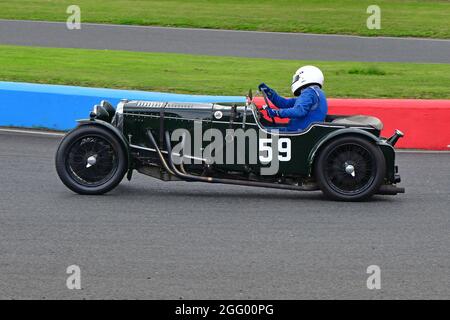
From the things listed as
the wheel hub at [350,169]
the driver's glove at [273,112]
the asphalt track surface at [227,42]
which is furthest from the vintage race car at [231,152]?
the asphalt track surface at [227,42]

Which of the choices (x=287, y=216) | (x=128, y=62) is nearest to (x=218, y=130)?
(x=287, y=216)

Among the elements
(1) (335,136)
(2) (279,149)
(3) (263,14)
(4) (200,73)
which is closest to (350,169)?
(1) (335,136)

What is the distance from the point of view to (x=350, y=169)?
9609 mm

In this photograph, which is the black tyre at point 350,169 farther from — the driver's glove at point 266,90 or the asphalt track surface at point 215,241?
the driver's glove at point 266,90

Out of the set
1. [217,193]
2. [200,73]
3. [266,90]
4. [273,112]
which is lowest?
[217,193]

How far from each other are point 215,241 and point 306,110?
2014 mm

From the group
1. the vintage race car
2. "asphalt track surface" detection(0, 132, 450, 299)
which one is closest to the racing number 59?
the vintage race car

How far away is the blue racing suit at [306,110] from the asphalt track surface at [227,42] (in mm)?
10732

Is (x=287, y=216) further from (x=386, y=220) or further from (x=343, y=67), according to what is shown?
(x=343, y=67)

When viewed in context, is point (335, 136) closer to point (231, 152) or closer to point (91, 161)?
point (231, 152)

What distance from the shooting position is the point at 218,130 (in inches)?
381

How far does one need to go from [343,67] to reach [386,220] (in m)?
9.41

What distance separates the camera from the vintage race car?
378 inches

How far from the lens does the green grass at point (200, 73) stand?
15.0m
